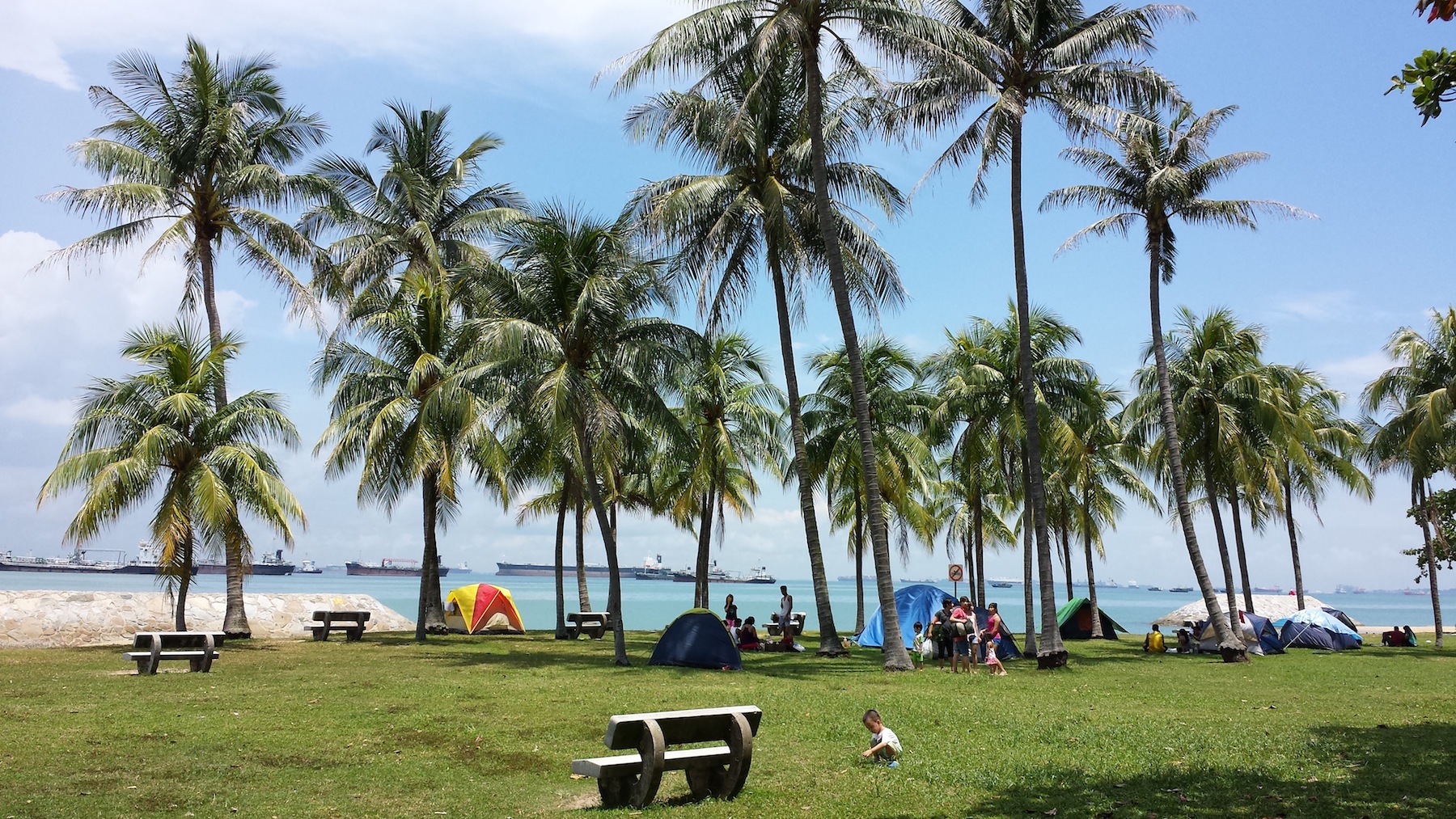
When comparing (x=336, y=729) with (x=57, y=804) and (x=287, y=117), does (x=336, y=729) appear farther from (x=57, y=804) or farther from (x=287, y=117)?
(x=287, y=117)

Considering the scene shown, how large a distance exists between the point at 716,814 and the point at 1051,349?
20824 millimetres

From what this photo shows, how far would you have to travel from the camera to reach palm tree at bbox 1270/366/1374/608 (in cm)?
3005

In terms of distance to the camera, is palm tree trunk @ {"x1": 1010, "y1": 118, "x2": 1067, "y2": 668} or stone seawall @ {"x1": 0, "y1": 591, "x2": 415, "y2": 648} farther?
stone seawall @ {"x1": 0, "y1": 591, "x2": 415, "y2": 648}

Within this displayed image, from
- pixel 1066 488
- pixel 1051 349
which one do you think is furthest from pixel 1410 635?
pixel 1051 349

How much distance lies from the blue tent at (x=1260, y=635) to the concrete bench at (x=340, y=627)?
77.2ft

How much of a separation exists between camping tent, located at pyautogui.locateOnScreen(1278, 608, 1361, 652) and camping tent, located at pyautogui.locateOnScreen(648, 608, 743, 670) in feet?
59.3

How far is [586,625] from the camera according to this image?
28672 mm

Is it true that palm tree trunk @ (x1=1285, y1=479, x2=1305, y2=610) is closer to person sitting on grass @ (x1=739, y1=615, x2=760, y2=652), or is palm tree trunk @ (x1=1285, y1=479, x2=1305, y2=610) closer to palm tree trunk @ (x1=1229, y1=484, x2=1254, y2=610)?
palm tree trunk @ (x1=1229, y1=484, x2=1254, y2=610)

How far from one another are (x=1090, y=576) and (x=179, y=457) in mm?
30350

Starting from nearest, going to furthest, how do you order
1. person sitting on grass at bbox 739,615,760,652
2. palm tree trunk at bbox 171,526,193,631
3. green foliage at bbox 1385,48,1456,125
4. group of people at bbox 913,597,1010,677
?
1. green foliage at bbox 1385,48,1456,125
2. group of people at bbox 913,597,1010,677
3. palm tree trunk at bbox 171,526,193,631
4. person sitting on grass at bbox 739,615,760,652

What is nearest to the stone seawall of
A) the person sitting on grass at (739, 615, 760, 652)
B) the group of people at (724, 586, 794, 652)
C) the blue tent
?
the group of people at (724, 586, 794, 652)

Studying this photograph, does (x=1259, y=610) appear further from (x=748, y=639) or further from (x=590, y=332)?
(x=590, y=332)

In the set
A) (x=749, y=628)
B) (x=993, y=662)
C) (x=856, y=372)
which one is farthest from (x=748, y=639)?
(x=856, y=372)

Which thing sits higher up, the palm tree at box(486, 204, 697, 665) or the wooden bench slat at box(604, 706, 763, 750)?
the palm tree at box(486, 204, 697, 665)
